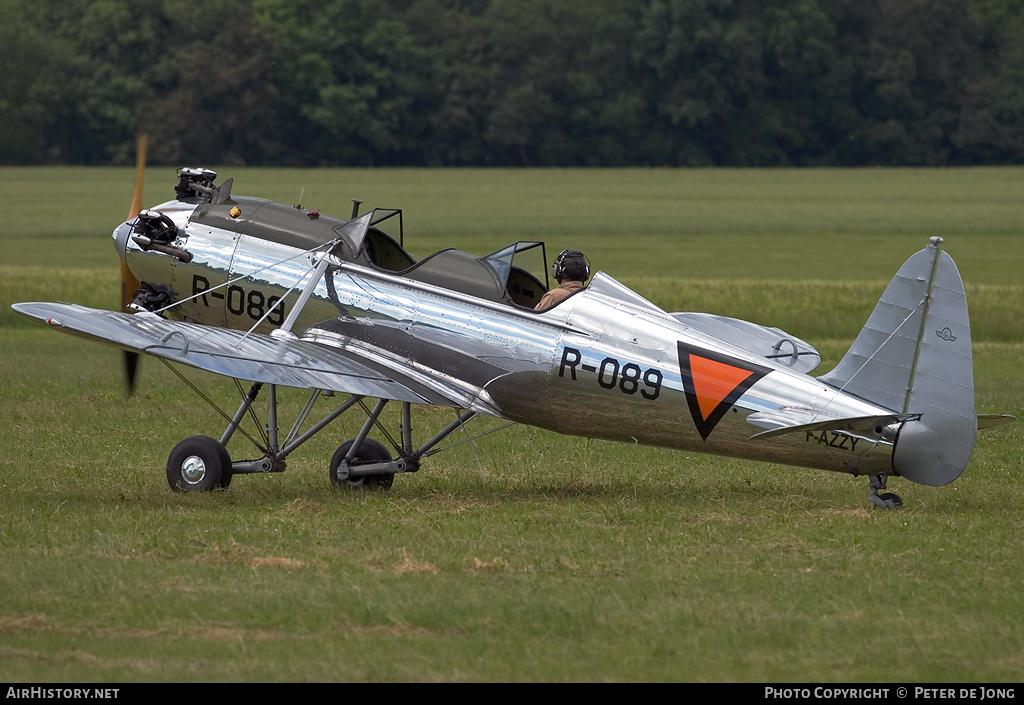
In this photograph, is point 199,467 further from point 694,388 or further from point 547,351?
point 694,388

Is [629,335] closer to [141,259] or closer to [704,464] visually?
[704,464]

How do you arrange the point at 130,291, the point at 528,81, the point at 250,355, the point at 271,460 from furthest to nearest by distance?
the point at 528,81 → the point at 130,291 → the point at 271,460 → the point at 250,355

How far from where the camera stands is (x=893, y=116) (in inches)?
3875

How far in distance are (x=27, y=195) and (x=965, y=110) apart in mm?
59511

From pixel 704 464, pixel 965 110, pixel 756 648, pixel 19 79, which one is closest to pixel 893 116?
pixel 965 110

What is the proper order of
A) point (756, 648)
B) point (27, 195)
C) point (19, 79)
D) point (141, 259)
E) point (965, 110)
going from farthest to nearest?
point (965, 110), point (19, 79), point (27, 195), point (141, 259), point (756, 648)

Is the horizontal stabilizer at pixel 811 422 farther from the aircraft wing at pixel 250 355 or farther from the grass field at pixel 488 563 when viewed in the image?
the aircraft wing at pixel 250 355

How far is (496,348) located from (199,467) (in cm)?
259

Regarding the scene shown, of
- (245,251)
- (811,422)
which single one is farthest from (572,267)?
(245,251)

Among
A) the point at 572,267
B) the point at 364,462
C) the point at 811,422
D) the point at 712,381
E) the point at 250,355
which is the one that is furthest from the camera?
the point at 364,462

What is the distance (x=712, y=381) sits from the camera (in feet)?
35.5

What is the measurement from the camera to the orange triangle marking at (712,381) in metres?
10.8

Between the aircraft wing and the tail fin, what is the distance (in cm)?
325

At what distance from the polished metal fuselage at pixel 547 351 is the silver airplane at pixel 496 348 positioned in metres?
0.01
